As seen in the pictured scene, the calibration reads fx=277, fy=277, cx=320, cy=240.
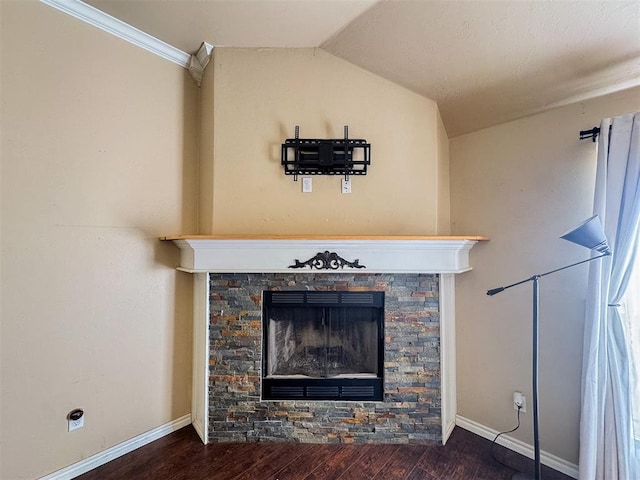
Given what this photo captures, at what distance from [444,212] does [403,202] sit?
394mm

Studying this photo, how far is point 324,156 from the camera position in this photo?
6.26ft

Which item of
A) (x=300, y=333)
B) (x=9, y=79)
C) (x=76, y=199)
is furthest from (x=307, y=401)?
(x=9, y=79)

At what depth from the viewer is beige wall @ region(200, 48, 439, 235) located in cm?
194

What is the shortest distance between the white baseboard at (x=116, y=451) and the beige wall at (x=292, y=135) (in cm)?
144

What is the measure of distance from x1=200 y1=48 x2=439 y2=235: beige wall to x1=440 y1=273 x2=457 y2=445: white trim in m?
0.45

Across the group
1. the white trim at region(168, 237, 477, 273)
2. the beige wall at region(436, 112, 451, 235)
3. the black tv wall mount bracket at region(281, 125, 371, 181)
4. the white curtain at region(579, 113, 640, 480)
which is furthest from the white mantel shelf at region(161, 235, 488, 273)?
the white curtain at region(579, 113, 640, 480)

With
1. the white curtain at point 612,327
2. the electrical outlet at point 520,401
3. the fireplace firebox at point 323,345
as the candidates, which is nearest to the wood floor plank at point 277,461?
the fireplace firebox at point 323,345

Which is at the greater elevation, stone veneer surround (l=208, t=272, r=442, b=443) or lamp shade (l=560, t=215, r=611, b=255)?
lamp shade (l=560, t=215, r=611, b=255)

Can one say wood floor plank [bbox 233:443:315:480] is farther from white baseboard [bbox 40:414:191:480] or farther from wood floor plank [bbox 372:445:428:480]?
white baseboard [bbox 40:414:191:480]

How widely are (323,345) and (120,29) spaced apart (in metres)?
2.48

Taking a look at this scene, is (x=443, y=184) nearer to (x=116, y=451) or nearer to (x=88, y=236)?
(x=88, y=236)

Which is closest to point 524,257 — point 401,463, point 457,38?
point 457,38

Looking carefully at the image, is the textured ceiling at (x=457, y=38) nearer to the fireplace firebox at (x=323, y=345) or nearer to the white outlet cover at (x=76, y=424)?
the fireplace firebox at (x=323, y=345)

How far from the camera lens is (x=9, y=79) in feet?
4.70
